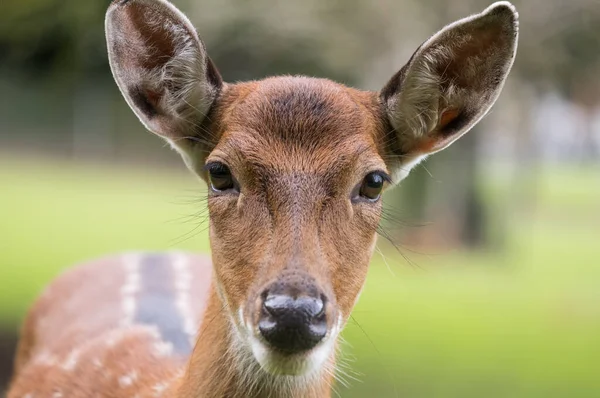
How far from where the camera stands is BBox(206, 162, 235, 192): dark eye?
134 inches

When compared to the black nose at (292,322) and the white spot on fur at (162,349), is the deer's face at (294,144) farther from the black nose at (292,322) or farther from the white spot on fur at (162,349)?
the white spot on fur at (162,349)

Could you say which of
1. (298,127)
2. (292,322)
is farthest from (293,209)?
(292,322)

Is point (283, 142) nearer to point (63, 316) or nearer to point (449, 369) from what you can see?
point (63, 316)

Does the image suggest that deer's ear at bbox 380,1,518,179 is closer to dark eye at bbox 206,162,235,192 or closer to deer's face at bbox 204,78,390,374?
deer's face at bbox 204,78,390,374

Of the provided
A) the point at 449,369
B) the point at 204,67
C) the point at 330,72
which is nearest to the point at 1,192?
the point at 330,72

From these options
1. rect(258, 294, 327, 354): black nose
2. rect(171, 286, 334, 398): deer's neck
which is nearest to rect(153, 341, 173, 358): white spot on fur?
rect(171, 286, 334, 398): deer's neck

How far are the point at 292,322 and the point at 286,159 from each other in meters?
0.75

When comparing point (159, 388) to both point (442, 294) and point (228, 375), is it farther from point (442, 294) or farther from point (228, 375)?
point (442, 294)

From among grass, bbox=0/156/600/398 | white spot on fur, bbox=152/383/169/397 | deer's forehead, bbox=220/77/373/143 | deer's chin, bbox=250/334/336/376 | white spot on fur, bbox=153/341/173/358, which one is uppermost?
deer's forehead, bbox=220/77/373/143

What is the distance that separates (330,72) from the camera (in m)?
18.0

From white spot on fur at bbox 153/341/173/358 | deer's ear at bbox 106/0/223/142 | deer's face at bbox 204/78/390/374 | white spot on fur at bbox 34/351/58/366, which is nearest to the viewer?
deer's face at bbox 204/78/390/374

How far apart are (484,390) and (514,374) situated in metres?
0.84

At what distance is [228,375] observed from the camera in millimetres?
3469

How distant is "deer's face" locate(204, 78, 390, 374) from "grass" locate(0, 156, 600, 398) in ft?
1.73
